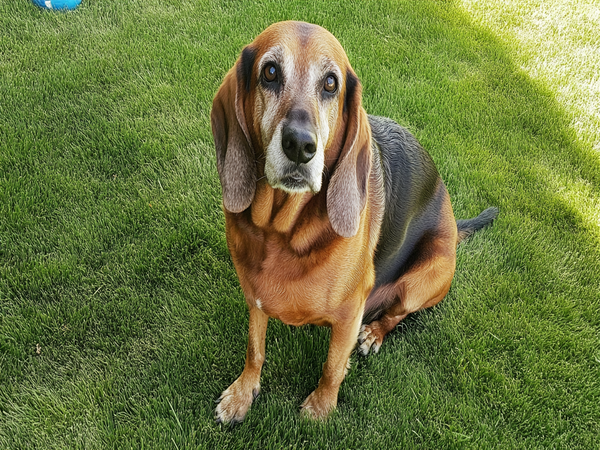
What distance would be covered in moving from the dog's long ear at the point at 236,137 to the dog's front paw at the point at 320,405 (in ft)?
4.10

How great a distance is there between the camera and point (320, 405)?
2908 mm

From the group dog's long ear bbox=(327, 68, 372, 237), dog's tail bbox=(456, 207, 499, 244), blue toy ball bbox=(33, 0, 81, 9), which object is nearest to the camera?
dog's long ear bbox=(327, 68, 372, 237)

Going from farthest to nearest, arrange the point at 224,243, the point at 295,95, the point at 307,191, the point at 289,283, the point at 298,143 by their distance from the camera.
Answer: the point at 224,243, the point at 289,283, the point at 307,191, the point at 295,95, the point at 298,143

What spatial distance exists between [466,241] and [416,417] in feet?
5.19

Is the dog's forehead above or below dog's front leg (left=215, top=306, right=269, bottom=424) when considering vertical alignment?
above

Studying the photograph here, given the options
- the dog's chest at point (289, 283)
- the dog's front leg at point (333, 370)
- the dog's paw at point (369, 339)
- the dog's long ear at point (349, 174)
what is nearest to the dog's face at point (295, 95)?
the dog's long ear at point (349, 174)

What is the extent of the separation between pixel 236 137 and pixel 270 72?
0.35m

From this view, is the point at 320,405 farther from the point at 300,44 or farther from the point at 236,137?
the point at 300,44

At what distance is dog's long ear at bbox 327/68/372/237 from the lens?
7.77 feet

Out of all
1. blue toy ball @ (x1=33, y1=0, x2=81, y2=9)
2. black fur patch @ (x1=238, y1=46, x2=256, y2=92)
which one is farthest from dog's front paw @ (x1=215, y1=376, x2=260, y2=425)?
blue toy ball @ (x1=33, y1=0, x2=81, y2=9)

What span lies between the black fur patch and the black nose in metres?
0.43

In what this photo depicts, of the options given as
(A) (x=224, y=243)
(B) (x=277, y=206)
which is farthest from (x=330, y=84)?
(A) (x=224, y=243)

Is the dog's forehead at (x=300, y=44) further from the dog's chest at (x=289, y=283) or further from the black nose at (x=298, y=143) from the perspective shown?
the dog's chest at (x=289, y=283)

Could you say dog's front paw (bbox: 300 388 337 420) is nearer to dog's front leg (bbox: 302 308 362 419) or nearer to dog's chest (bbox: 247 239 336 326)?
dog's front leg (bbox: 302 308 362 419)
